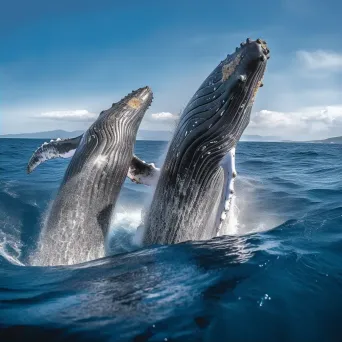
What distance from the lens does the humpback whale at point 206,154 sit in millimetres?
7242

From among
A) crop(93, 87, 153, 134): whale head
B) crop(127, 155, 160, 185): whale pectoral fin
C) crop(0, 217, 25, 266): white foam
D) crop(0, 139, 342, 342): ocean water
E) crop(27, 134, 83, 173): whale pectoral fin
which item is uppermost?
crop(93, 87, 153, 134): whale head

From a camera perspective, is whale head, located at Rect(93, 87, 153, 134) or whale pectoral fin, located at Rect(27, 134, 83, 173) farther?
whale pectoral fin, located at Rect(27, 134, 83, 173)

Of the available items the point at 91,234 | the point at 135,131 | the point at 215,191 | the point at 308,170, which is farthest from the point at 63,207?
the point at 308,170

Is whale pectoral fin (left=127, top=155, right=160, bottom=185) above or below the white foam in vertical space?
above

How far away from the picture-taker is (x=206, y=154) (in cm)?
786

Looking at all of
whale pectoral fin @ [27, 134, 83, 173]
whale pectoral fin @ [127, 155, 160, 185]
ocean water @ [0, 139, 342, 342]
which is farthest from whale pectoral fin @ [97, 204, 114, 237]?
whale pectoral fin @ [27, 134, 83, 173]

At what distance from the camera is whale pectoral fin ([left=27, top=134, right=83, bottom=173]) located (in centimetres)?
1043

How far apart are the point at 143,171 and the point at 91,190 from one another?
148 cm

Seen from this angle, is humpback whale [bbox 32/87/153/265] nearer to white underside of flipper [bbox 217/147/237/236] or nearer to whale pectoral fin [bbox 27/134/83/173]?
whale pectoral fin [bbox 27/134/83/173]

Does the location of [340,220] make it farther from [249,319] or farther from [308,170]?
[308,170]

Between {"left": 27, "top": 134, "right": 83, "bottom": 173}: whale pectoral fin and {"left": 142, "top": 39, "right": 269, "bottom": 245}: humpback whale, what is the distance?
117 inches

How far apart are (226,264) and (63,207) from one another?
14.0 feet

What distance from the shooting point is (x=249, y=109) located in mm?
7707

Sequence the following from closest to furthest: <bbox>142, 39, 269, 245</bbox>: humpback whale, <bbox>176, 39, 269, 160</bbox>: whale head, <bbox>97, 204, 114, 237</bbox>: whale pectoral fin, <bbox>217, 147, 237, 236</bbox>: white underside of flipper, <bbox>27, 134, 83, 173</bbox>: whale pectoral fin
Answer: <bbox>176, 39, 269, 160</bbox>: whale head, <bbox>142, 39, 269, 245</bbox>: humpback whale, <bbox>217, 147, 237, 236</bbox>: white underside of flipper, <bbox>97, 204, 114, 237</bbox>: whale pectoral fin, <bbox>27, 134, 83, 173</bbox>: whale pectoral fin
